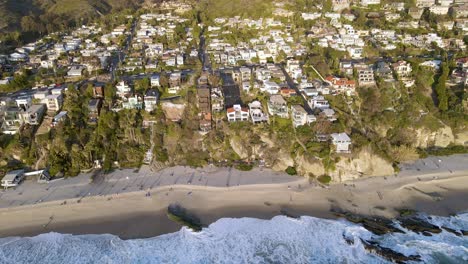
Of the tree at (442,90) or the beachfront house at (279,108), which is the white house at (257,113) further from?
the tree at (442,90)

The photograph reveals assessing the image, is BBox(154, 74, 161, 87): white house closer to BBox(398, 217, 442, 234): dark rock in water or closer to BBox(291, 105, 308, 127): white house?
BBox(291, 105, 308, 127): white house

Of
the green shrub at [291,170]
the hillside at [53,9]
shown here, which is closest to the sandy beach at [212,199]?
the green shrub at [291,170]

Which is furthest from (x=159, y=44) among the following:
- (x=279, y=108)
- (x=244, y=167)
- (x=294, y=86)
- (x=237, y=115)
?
(x=244, y=167)

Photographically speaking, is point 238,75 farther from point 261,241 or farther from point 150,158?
point 261,241

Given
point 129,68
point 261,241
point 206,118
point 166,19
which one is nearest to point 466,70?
point 206,118

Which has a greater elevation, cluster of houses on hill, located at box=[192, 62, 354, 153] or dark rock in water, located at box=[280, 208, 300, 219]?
cluster of houses on hill, located at box=[192, 62, 354, 153]

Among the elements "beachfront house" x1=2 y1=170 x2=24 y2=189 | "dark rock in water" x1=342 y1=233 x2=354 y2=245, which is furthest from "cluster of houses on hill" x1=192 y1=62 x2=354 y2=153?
"beachfront house" x1=2 y1=170 x2=24 y2=189
